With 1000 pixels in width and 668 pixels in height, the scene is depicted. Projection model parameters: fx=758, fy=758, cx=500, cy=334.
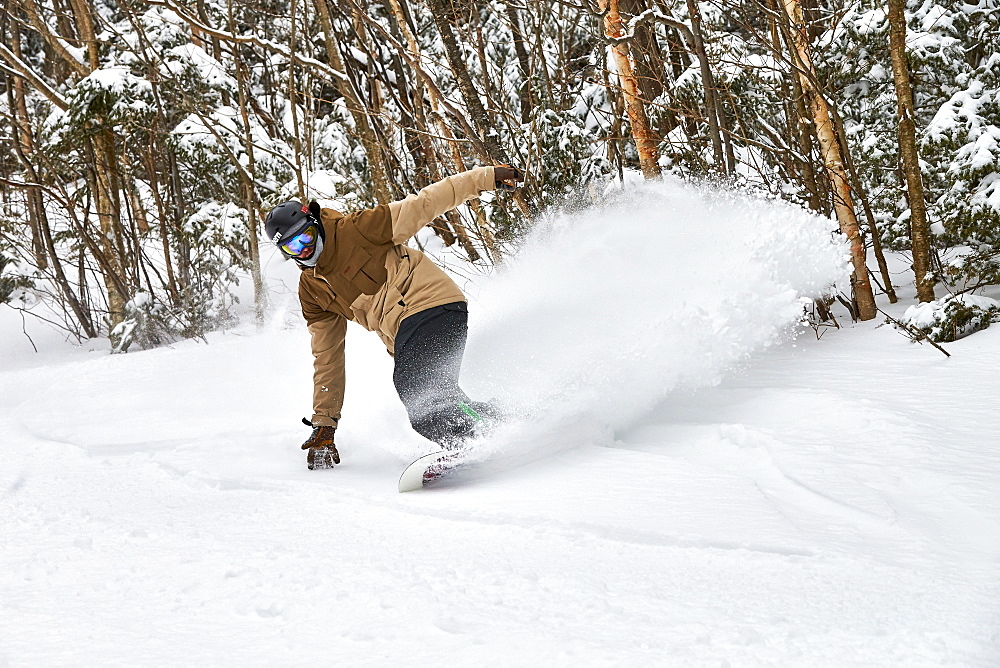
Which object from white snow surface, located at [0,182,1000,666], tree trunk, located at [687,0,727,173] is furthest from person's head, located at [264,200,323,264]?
tree trunk, located at [687,0,727,173]

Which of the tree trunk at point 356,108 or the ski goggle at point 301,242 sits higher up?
the tree trunk at point 356,108

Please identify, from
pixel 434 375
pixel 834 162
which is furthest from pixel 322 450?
pixel 834 162

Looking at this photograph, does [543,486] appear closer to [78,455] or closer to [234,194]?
[78,455]

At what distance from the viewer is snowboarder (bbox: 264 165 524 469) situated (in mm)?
3430

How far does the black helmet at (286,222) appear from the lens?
129 inches

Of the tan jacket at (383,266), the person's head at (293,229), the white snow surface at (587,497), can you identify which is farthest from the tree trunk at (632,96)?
the person's head at (293,229)

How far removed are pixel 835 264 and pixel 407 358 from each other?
100 inches

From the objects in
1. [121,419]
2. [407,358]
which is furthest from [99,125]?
[407,358]

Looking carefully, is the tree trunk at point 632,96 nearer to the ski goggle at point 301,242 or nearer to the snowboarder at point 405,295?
the snowboarder at point 405,295

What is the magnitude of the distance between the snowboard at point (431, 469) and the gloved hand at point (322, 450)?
552 mm

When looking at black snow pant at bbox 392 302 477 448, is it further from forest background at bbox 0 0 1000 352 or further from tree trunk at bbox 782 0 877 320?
tree trunk at bbox 782 0 877 320

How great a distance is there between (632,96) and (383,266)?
2.60 m

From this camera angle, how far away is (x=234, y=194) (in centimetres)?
1056

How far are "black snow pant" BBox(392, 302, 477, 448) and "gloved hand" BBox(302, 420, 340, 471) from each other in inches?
16.9
